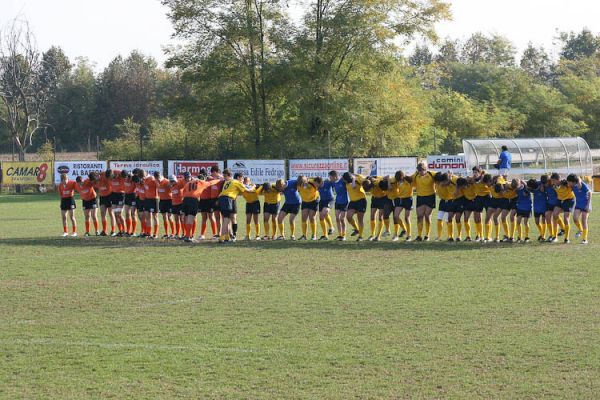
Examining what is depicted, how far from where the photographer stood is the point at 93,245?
2081cm

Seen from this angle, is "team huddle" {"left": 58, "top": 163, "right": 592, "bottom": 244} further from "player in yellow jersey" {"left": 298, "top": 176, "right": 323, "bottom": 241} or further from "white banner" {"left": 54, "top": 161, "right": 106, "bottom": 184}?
"white banner" {"left": 54, "top": 161, "right": 106, "bottom": 184}

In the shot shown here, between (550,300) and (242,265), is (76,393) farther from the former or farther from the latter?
(242,265)

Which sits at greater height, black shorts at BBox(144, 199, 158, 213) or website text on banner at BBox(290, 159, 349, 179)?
website text on banner at BBox(290, 159, 349, 179)

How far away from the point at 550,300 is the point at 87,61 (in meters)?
83.9

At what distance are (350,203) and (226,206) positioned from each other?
3.08 meters

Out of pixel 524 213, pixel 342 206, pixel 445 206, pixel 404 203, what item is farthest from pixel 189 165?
pixel 524 213

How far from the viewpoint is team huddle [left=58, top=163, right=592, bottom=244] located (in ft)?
65.9

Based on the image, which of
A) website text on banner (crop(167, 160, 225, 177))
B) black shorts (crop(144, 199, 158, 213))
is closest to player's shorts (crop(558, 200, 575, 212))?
black shorts (crop(144, 199, 158, 213))

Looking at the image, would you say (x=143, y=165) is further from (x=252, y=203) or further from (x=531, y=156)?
(x=252, y=203)

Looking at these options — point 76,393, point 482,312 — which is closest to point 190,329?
point 76,393

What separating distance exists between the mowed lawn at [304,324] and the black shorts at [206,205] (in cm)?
294

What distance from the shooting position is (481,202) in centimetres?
2039

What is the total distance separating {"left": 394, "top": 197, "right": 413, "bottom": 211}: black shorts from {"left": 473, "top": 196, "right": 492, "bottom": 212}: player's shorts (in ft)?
5.13

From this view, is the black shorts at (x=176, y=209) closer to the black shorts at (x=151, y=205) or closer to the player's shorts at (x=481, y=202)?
the black shorts at (x=151, y=205)
